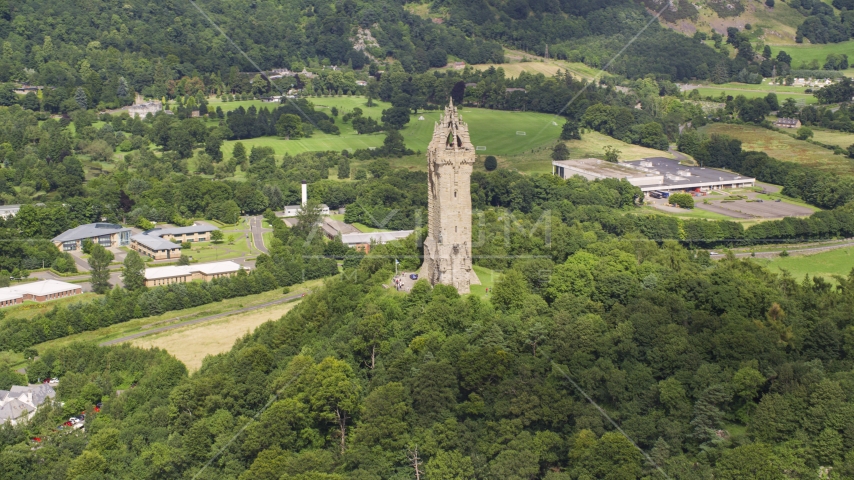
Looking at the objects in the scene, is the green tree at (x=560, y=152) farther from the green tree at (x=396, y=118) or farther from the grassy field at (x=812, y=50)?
the grassy field at (x=812, y=50)

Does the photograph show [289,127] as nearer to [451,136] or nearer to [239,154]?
[239,154]

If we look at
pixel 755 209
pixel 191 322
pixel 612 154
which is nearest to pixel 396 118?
pixel 612 154

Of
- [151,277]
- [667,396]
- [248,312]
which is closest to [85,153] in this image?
[151,277]

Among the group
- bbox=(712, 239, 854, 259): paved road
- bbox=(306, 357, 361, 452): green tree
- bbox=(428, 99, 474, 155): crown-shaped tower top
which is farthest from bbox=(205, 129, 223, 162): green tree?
bbox=(306, 357, 361, 452): green tree

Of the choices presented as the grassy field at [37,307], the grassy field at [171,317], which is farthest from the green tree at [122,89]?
the grassy field at [171,317]

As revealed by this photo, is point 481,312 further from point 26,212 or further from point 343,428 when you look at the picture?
point 26,212
